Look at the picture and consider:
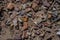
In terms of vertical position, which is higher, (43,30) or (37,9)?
(37,9)

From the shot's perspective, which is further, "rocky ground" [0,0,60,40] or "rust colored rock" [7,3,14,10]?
"rust colored rock" [7,3,14,10]

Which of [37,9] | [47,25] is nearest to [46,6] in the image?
[37,9]

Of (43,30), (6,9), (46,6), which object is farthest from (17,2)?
(43,30)

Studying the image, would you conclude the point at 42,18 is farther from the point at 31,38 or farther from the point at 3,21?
the point at 3,21

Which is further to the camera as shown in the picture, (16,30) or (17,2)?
(17,2)

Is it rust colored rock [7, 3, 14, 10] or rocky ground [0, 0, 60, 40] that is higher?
rust colored rock [7, 3, 14, 10]

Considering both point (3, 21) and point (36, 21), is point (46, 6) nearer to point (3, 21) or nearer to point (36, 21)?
point (36, 21)

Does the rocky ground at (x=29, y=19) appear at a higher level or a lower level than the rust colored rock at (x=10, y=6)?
Answer: lower

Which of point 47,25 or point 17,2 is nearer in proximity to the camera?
point 47,25

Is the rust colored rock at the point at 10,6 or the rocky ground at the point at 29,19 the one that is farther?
the rust colored rock at the point at 10,6
